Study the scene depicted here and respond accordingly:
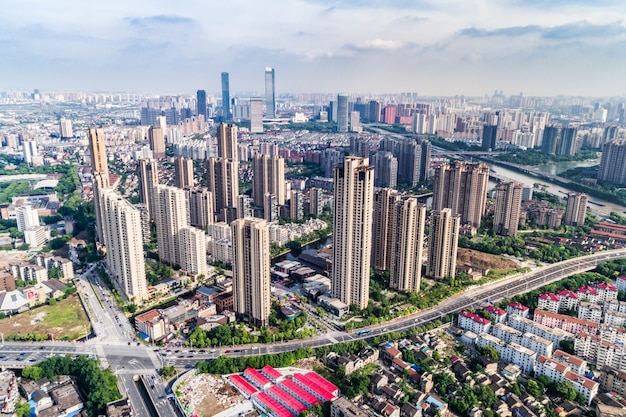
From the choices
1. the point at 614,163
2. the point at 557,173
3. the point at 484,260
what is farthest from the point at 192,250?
the point at 557,173

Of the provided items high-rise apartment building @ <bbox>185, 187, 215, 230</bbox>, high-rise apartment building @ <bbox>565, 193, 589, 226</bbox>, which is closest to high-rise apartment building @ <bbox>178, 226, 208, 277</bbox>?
high-rise apartment building @ <bbox>185, 187, 215, 230</bbox>

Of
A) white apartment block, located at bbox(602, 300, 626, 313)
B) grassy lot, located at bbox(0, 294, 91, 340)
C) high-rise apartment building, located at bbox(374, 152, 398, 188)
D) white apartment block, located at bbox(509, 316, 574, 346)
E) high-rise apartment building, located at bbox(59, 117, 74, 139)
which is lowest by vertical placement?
grassy lot, located at bbox(0, 294, 91, 340)

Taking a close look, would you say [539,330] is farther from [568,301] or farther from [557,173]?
[557,173]

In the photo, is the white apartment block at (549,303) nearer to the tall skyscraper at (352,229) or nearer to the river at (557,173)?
the tall skyscraper at (352,229)

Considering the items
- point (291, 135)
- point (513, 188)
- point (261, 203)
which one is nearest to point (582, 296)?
point (513, 188)

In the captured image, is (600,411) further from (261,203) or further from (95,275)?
(261,203)

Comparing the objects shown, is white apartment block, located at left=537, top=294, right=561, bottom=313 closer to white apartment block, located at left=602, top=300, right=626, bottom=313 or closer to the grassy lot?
white apartment block, located at left=602, top=300, right=626, bottom=313
